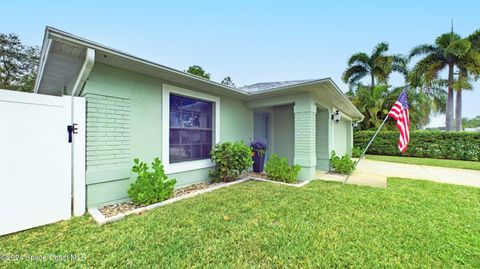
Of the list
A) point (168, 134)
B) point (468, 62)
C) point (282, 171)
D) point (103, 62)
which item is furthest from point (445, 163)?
point (103, 62)

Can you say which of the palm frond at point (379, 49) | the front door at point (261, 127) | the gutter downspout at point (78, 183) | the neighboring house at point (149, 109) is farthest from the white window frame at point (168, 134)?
the palm frond at point (379, 49)

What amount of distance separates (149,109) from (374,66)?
20.1m

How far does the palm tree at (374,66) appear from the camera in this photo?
670 inches

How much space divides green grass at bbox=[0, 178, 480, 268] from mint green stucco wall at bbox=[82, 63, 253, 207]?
716mm

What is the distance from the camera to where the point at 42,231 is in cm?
271

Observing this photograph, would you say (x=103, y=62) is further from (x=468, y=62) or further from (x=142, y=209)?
(x=468, y=62)

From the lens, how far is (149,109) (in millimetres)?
4219

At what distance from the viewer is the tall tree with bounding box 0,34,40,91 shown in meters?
13.0

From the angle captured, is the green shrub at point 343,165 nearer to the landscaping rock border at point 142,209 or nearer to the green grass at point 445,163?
the landscaping rock border at point 142,209

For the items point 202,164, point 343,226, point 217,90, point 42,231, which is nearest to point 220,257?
point 343,226

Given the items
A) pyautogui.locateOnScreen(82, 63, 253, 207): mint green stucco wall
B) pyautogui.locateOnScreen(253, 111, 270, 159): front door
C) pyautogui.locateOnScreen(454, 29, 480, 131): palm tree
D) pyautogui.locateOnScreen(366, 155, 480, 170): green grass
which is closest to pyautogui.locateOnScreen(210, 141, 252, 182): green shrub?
pyautogui.locateOnScreen(82, 63, 253, 207): mint green stucco wall

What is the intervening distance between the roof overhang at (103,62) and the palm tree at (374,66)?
15.0 meters

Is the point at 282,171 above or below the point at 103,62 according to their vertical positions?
below

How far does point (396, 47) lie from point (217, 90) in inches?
761
